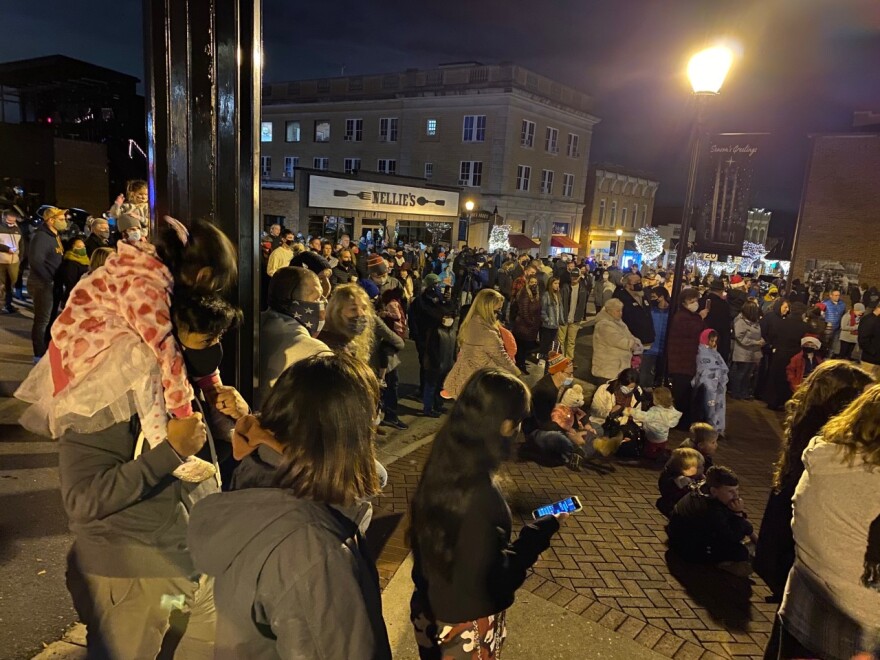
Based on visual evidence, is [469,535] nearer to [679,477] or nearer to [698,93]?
[679,477]

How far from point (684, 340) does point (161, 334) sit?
23.1ft

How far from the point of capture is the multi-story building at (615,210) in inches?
1929

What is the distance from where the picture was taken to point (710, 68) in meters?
7.10

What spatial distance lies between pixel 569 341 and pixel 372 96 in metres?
37.2

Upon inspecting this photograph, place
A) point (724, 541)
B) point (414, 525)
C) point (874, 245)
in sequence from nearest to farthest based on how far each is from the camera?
point (414, 525) → point (724, 541) → point (874, 245)

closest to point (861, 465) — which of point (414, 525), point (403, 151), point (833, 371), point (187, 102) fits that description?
point (833, 371)

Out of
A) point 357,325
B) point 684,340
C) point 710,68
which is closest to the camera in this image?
point 357,325

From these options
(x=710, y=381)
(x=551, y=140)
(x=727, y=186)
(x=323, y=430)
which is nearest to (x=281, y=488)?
(x=323, y=430)

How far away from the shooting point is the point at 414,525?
2.40 metres

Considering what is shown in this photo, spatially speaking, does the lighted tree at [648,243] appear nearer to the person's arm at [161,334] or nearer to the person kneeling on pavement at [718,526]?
the person kneeling on pavement at [718,526]

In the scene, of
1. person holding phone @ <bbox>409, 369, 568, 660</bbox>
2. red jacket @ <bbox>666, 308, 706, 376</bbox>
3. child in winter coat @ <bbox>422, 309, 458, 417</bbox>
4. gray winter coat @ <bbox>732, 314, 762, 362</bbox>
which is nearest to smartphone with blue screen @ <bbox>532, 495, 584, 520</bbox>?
person holding phone @ <bbox>409, 369, 568, 660</bbox>

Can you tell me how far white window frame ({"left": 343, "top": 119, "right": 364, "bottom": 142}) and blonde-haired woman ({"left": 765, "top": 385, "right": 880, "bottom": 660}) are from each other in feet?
148

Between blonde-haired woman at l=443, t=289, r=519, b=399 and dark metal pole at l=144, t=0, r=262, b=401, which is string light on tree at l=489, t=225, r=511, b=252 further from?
dark metal pole at l=144, t=0, r=262, b=401

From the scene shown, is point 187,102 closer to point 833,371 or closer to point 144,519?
point 144,519
